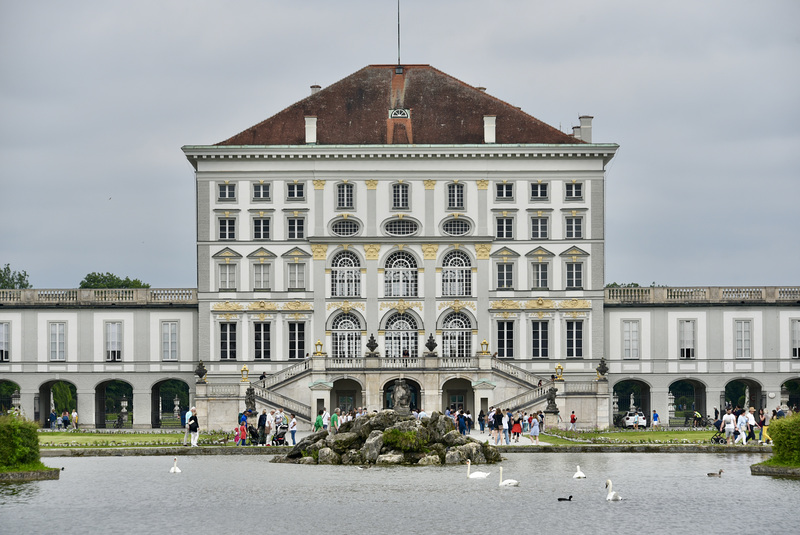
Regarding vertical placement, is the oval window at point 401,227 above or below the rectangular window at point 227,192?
below

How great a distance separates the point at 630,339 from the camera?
86688mm

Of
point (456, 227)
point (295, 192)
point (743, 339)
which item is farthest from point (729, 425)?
point (295, 192)

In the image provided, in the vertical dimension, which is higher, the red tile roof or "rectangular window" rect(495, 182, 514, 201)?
the red tile roof

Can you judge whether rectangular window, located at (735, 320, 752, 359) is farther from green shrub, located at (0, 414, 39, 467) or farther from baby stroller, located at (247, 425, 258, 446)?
green shrub, located at (0, 414, 39, 467)

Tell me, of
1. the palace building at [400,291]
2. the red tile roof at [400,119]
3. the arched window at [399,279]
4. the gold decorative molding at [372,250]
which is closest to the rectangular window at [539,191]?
the palace building at [400,291]

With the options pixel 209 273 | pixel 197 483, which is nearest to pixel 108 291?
pixel 209 273

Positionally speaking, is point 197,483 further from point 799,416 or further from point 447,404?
point 447,404

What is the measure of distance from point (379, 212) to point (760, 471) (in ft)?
143

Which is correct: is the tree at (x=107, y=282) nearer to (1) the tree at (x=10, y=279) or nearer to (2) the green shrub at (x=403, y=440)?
(1) the tree at (x=10, y=279)

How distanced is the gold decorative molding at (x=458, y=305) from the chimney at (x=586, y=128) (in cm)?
1304

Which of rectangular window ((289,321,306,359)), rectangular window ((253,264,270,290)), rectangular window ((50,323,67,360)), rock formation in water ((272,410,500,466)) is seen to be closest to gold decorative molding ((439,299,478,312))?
rectangular window ((289,321,306,359))

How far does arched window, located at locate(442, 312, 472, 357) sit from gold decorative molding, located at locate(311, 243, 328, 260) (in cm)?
845

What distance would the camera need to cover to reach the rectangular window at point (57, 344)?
8675 centimetres

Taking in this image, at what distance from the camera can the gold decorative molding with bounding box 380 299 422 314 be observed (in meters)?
85.1
